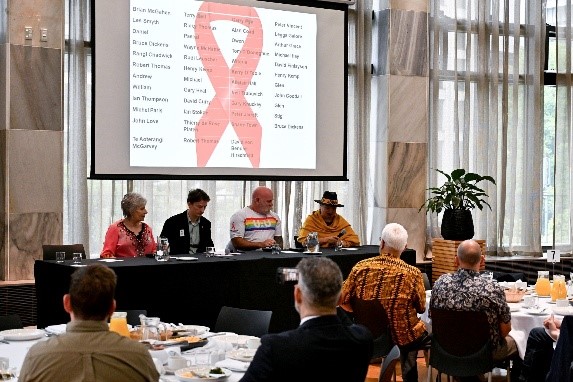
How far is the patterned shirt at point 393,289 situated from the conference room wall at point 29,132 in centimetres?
359

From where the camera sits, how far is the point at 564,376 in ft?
16.0

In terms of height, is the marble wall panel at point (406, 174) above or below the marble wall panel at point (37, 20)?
below

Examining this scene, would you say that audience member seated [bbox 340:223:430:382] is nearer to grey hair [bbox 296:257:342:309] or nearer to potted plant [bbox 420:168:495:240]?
grey hair [bbox 296:257:342:309]

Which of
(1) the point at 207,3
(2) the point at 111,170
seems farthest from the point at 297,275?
(1) the point at 207,3

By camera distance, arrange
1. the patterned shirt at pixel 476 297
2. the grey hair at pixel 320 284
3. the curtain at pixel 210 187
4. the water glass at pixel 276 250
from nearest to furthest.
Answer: the grey hair at pixel 320 284 → the patterned shirt at pixel 476 297 → the water glass at pixel 276 250 → the curtain at pixel 210 187

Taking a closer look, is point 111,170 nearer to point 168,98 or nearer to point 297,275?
point 168,98

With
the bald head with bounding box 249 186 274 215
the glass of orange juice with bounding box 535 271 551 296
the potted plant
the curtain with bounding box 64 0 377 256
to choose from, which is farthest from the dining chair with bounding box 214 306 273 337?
the potted plant

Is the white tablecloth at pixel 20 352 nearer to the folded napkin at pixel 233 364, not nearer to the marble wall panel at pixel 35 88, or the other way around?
the folded napkin at pixel 233 364

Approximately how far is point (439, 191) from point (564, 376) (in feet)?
16.9

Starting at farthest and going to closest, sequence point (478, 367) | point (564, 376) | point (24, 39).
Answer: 1. point (24, 39)
2. point (478, 367)
3. point (564, 376)

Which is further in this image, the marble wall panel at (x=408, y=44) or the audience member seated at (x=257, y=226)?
the marble wall panel at (x=408, y=44)

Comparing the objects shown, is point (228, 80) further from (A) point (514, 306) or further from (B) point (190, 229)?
(A) point (514, 306)

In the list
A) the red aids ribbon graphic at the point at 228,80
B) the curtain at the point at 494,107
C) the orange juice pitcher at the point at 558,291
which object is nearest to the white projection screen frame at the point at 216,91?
the red aids ribbon graphic at the point at 228,80

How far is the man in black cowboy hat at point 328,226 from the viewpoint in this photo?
8.45m
